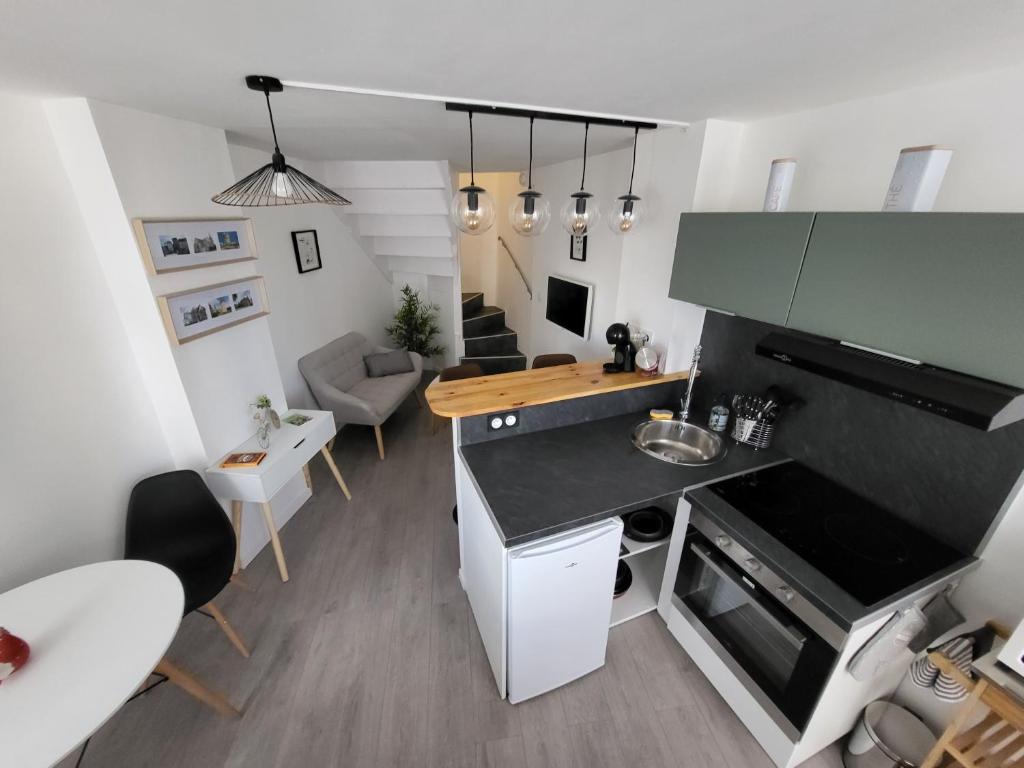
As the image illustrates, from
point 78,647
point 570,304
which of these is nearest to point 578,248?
point 570,304

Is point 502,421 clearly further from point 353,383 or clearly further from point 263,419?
point 353,383

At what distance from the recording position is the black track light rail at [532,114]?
63.1 inches

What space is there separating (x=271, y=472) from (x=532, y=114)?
222cm

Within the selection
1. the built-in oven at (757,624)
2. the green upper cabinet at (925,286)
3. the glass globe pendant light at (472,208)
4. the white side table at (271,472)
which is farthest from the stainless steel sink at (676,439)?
the white side table at (271,472)

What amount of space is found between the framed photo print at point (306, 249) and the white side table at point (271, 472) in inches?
58.0

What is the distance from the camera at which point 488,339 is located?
205 inches

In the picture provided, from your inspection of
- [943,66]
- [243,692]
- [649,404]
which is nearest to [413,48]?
[943,66]

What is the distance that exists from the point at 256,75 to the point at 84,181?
105cm

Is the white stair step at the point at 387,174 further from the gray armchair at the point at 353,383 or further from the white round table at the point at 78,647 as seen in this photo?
the white round table at the point at 78,647

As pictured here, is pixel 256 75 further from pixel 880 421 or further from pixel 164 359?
pixel 880 421

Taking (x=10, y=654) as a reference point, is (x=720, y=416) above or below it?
above

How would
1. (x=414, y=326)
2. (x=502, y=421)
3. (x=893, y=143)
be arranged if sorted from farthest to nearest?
(x=414, y=326), (x=502, y=421), (x=893, y=143)

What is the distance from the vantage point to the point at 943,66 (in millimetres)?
1138

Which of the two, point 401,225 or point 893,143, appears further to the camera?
point 401,225
